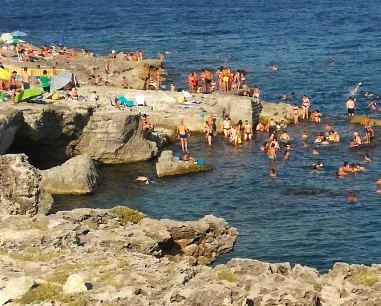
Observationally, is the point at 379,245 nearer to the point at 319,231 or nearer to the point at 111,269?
the point at 319,231

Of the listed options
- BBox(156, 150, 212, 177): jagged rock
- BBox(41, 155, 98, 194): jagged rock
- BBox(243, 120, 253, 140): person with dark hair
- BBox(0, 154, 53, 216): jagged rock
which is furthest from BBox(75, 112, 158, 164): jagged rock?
BBox(0, 154, 53, 216): jagged rock

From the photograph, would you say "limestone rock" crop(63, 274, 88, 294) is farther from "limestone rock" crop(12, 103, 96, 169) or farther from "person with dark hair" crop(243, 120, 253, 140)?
"person with dark hair" crop(243, 120, 253, 140)

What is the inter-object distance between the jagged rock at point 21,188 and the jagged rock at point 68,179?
7.63m

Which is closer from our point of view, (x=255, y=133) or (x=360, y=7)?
(x=255, y=133)

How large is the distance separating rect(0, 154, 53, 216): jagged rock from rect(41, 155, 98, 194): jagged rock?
7634 millimetres

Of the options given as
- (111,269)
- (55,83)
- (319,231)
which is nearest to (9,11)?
(55,83)

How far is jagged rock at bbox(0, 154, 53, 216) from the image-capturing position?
90.8 ft

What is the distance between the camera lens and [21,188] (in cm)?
2806

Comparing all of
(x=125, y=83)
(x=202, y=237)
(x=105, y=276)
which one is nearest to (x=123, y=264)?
(x=105, y=276)

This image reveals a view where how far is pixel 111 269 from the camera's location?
17.0 metres

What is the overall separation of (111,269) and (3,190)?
1150 centimetres

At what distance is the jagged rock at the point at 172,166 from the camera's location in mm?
40094

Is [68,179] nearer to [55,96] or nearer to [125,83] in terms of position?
[55,96]

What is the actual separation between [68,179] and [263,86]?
30878 mm
